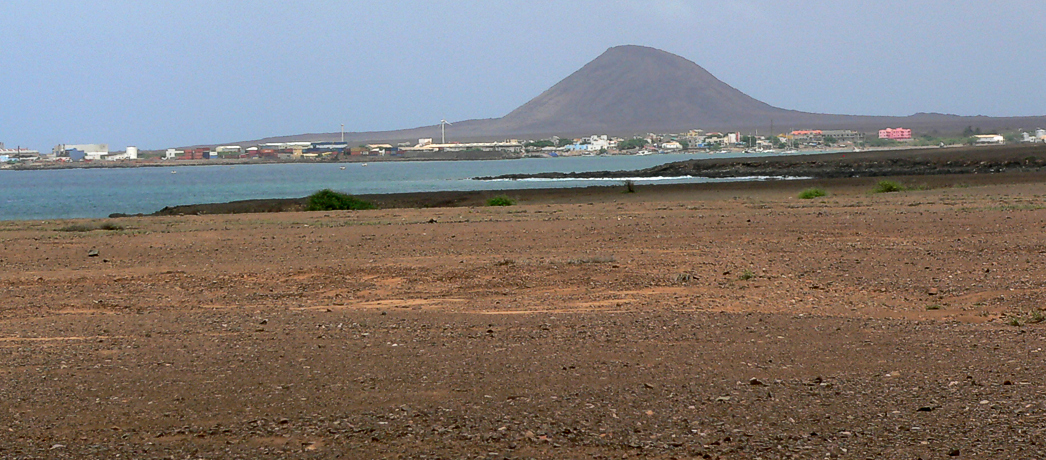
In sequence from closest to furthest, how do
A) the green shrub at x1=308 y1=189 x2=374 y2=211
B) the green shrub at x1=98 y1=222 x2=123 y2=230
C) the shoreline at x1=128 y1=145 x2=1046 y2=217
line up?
the green shrub at x1=98 y1=222 x2=123 y2=230, the green shrub at x1=308 y1=189 x2=374 y2=211, the shoreline at x1=128 y1=145 x2=1046 y2=217

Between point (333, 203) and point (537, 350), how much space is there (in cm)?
2865

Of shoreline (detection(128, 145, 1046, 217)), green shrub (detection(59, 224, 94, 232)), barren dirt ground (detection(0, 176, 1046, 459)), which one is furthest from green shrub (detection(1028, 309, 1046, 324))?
shoreline (detection(128, 145, 1046, 217))

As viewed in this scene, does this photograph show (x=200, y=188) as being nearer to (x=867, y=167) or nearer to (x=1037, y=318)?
(x=867, y=167)

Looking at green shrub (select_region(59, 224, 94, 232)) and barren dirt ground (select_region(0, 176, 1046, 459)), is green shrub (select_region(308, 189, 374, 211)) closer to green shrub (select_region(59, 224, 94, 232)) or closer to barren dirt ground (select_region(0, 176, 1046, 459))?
green shrub (select_region(59, 224, 94, 232))

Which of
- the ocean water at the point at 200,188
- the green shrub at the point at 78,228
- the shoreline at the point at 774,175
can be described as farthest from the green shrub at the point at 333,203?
the ocean water at the point at 200,188

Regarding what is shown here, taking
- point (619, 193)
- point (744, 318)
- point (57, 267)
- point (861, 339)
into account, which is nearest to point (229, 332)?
point (744, 318)

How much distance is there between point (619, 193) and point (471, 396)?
4055cm

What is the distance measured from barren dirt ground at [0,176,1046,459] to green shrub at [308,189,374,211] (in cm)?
1872

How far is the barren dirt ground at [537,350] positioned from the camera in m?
5.69

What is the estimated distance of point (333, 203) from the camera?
3591 cm

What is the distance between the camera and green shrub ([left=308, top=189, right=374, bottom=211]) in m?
35.8

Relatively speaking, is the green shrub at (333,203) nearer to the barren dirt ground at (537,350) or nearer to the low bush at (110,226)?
the low bush at (110,226)

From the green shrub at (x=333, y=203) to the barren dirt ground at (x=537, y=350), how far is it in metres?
18.7

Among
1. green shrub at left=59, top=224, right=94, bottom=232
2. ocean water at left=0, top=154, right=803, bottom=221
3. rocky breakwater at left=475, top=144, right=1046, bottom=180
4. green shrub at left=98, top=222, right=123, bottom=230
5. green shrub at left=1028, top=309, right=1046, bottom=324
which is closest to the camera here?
green shrub at left=1028, top=309, right=1046, bottom=324
